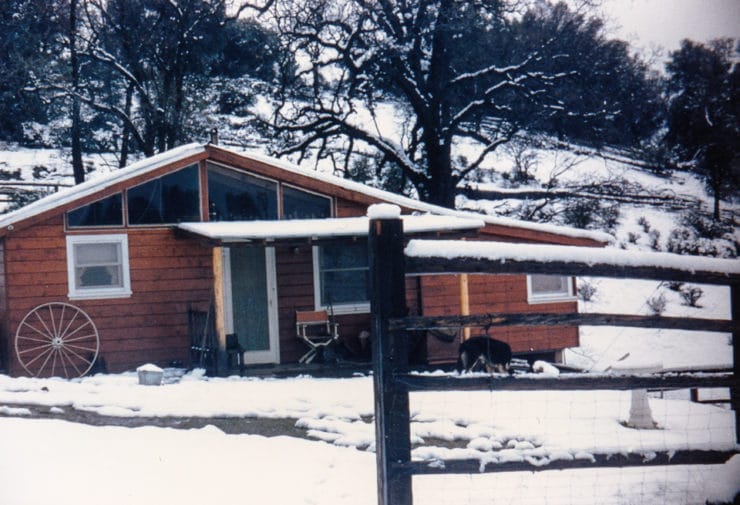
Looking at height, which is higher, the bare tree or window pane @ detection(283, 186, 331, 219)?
the bare tree

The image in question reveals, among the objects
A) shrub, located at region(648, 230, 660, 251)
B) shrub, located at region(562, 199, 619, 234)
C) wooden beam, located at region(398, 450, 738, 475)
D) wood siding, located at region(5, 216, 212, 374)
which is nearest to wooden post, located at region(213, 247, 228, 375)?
wood siding, located at region(5, 216, 212, 374)

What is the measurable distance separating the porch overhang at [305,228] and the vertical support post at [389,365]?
7.33 metres

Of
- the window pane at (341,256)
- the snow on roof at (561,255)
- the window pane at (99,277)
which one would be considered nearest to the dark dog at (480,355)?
the window pane at (341,256)

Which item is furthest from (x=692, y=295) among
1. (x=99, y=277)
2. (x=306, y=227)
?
(x=99, y=277)

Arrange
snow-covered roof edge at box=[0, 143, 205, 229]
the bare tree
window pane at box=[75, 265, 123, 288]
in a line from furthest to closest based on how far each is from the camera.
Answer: the bare tree < window pane at box=[75, 265, 123, 288] < snow-covered roof edge at box=[0, 143, 205, 229]

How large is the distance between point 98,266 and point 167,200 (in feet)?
4.75

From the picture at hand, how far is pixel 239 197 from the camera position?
38.3ft

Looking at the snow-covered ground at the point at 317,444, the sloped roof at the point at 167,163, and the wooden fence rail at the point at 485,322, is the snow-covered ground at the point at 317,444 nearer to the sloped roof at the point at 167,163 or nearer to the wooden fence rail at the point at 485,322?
the wooden fence rail at the point at 485,322

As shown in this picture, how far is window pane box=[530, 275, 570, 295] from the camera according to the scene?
13234 millimetres

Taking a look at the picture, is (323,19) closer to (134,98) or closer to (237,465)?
(134,98)

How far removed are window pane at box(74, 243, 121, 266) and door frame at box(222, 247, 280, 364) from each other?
5.55 ft

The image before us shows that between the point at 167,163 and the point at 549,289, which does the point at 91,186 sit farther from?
the point at 549,289

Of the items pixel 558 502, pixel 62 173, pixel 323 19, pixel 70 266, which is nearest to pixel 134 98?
pixel 62 173

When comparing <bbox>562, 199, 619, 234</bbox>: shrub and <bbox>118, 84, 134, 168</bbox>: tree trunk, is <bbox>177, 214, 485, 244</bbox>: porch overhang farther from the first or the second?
<bbox>118, 84, 134, 168</bbox>: tree trunk
